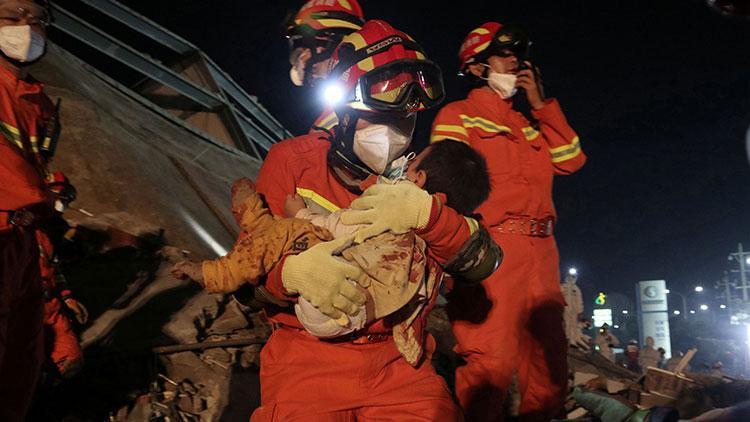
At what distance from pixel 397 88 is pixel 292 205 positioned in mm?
552

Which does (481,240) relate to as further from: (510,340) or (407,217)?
(510,340)

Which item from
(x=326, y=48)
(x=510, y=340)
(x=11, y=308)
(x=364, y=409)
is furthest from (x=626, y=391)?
(x=11, y=308)

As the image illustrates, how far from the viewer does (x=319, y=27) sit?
3840 mm

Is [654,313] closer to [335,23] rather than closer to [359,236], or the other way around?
[335,23]

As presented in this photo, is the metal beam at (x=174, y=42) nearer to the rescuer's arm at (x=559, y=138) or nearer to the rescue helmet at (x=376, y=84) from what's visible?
the rescuer's arm at (x=559, y=138)

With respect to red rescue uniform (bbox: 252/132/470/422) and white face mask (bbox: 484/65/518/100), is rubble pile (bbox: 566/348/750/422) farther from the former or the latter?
red rescue uniform (bbox: 252/132/470/422)

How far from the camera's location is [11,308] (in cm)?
296

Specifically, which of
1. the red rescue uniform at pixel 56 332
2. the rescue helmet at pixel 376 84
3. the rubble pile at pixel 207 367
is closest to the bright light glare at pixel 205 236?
the rubble pile at pixel 207 367

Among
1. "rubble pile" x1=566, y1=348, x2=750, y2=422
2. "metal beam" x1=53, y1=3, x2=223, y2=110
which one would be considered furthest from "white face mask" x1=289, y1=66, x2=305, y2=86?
"metal beam" x1=53, y1=3, x2=223, y2=110

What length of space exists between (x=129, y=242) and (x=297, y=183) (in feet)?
13.2

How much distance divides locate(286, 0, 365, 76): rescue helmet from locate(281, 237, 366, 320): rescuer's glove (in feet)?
6.30

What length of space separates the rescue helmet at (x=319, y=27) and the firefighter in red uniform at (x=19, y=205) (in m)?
1.29

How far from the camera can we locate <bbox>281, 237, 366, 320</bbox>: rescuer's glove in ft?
6.57

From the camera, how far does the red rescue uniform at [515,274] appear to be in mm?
3678
